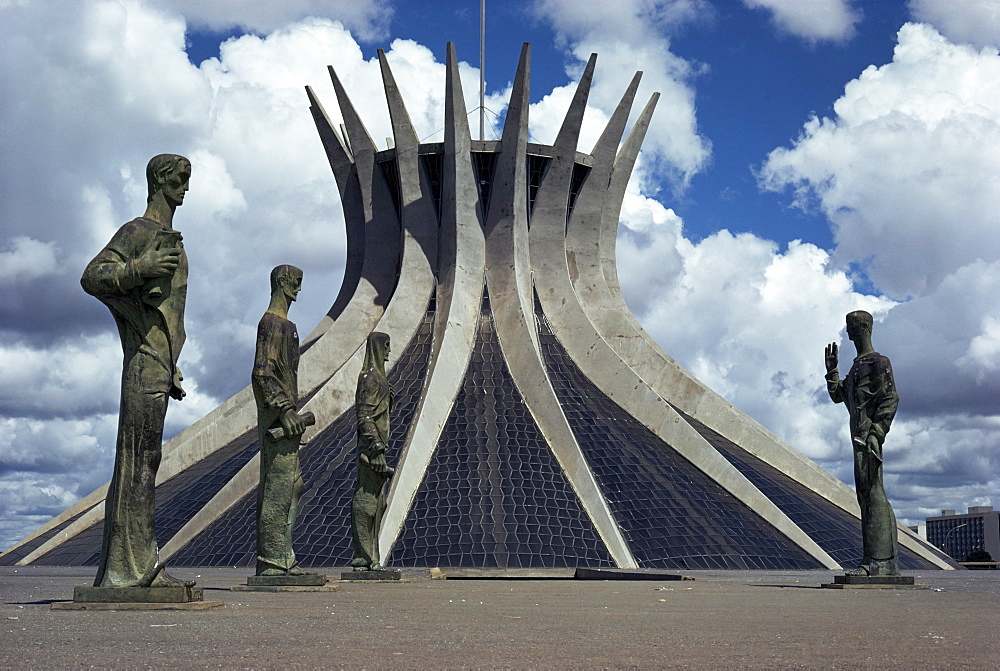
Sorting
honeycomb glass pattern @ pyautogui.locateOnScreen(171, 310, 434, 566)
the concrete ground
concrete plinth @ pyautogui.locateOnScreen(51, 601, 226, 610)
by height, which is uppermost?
honeycomb glass pattern @ pyautogui.locateOnScreen(171, 310, 434, 566)

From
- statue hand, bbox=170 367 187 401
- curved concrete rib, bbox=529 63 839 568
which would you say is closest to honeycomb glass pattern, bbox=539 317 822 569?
curved concrete rib, bbox=529 63 839 568

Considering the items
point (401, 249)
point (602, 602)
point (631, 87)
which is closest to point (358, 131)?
point (401, 249)

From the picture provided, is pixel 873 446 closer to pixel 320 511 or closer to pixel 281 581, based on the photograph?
pixel 281 581

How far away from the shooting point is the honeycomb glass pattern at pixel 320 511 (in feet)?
68.9

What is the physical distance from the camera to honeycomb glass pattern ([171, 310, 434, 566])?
21.0m

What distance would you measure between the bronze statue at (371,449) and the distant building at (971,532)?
2864 inches

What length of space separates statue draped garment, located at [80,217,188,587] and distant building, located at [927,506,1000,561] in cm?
7888

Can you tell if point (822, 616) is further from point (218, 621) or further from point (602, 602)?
point (218, 621)

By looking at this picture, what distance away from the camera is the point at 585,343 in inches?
1158

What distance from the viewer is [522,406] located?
2677 cm

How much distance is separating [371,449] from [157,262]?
6.22m

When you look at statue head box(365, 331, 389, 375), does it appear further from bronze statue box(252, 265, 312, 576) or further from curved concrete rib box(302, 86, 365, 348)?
curved concrete rib box(302, 86, 365, 348)

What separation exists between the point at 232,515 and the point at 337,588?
13.4 meters

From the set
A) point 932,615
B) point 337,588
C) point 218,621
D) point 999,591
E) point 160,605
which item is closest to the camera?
point 218,621
